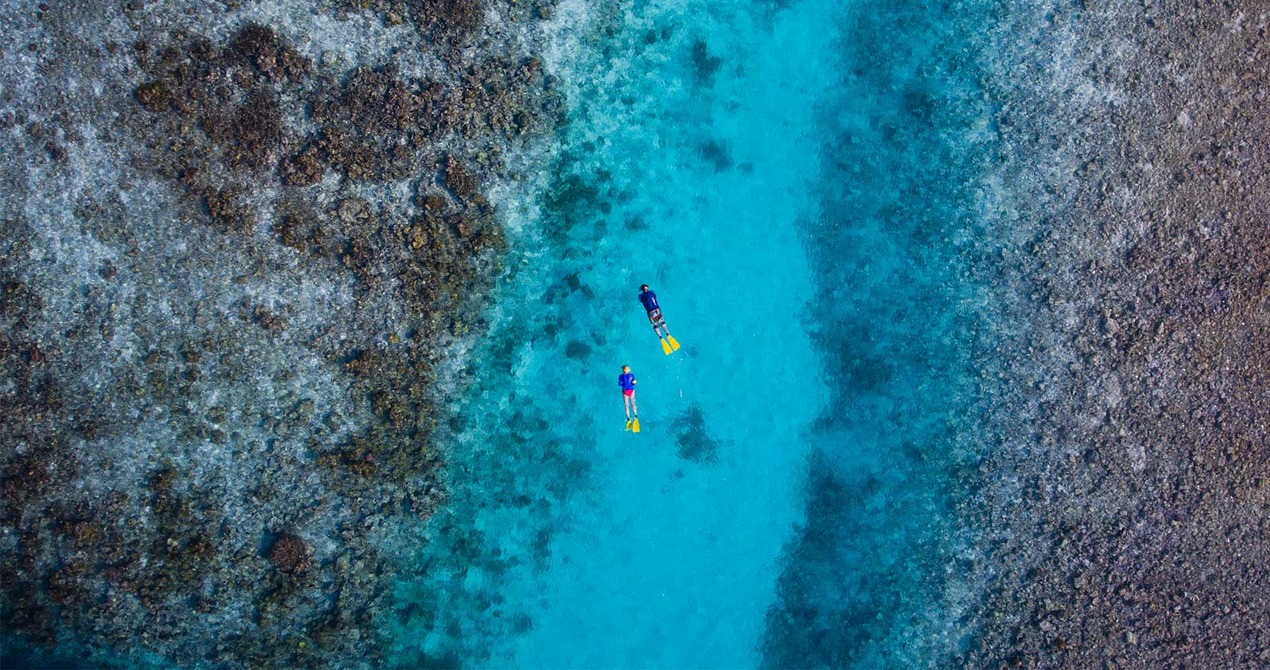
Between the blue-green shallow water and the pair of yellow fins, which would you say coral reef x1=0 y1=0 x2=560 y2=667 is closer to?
the blue-green shallow water

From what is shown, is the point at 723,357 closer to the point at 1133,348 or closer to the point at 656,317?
the point at 656,317

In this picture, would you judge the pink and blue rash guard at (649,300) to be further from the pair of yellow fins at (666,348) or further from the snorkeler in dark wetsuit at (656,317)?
the pair of yellow fins at (666,348)

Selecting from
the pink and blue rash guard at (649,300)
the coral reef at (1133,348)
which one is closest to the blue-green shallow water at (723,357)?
the pink and blue rash guard at (649,300)

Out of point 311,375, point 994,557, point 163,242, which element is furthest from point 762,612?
point 163,242

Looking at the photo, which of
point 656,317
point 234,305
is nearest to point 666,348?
point 656,317

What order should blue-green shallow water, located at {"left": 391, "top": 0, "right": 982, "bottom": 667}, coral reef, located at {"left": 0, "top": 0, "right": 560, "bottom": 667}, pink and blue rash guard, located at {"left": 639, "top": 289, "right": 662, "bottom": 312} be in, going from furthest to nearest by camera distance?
blue-green shallow water, located at {"left": 391, "top": 0, "right": 982, "bottom": 667}
pink and blue rash guard, located at {"left": 639, "top": 289, "right": 662, "bottom": 312}
coral reef, located at {"left": 0, "top": 0, "right": 560, "bottom": 667}

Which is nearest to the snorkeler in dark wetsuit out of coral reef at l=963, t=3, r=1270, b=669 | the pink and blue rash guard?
the pink and blue rash guard

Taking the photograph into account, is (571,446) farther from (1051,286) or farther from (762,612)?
(1051,286)
